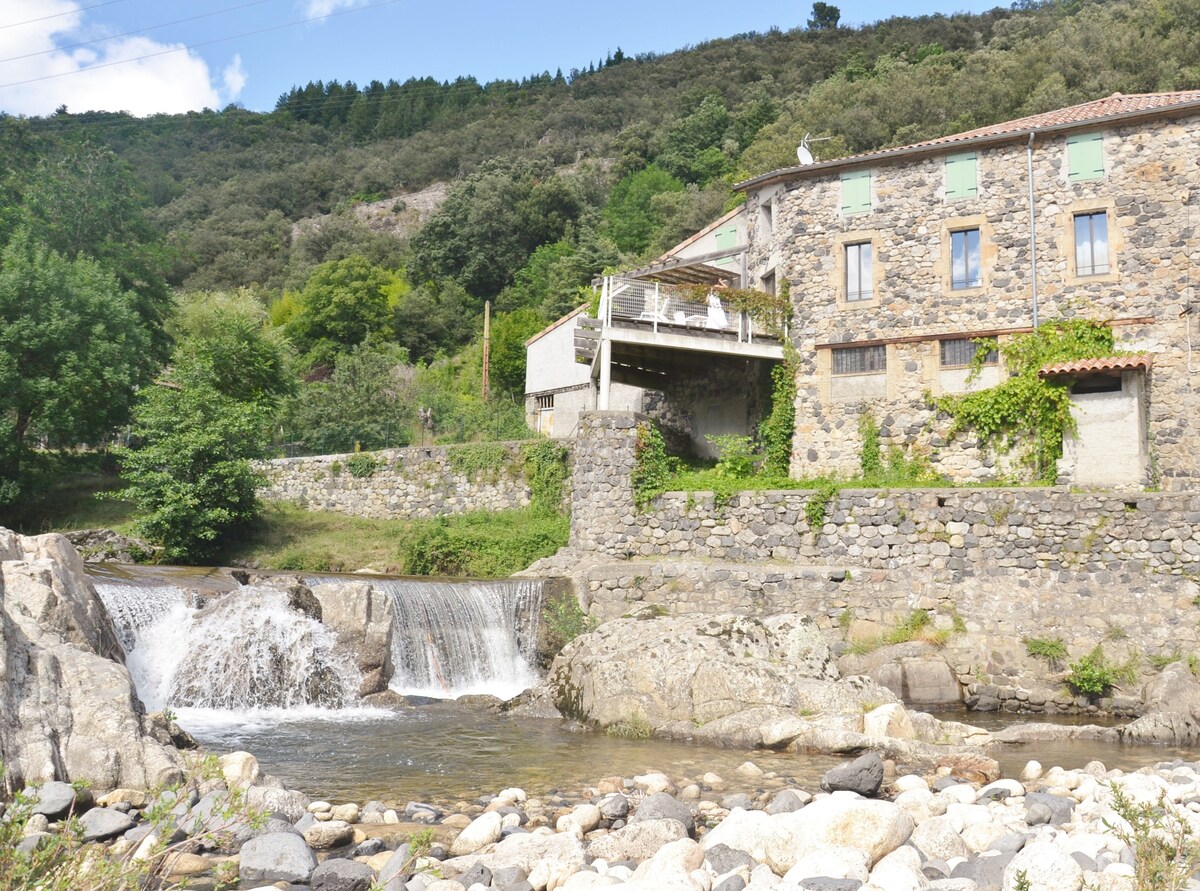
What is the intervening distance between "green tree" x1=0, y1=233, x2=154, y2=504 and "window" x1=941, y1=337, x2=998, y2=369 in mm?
21096

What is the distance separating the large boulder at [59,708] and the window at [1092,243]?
20.4 meters

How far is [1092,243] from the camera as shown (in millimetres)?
22047

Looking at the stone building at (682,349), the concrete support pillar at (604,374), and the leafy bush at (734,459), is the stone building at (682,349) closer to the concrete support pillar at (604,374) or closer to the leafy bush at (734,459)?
the concrete support pillar at (604,374)

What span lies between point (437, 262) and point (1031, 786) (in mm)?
50871

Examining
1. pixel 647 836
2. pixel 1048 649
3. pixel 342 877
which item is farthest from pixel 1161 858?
pixel 1048 649

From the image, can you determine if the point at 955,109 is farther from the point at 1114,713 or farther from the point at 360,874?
the point at 360,874

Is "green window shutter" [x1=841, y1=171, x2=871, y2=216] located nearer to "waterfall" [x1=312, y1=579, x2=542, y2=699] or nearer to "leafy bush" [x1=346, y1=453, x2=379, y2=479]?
"waterfall" [x1=312, y1=579, x2=542, y2=699]

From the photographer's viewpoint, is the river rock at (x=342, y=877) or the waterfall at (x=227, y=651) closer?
the river rock at (x=342, y=877)

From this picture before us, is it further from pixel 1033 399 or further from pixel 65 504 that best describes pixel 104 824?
pixel 65 504

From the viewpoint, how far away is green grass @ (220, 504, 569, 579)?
2430 cm

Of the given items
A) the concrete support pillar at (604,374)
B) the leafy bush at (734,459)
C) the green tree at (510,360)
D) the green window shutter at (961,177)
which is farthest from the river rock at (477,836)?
the green tree at (510,360)

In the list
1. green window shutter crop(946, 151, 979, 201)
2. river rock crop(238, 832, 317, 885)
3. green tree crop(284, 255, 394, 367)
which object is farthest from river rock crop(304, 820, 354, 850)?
green tree crop(284, 255, 394, 367)

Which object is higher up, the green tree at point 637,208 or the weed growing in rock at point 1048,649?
the green tree at point 637,208

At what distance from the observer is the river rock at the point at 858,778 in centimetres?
974
